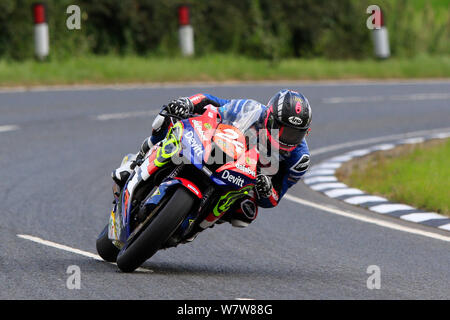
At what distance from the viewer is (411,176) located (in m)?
11.9

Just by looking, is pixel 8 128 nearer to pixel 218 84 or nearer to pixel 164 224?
pixel 218 84

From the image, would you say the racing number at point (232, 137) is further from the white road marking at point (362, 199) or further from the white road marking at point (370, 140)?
the white road marking at point (370, 140)

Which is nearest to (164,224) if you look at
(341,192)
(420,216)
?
(420,216)

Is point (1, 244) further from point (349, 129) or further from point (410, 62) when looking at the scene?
point (410, 62)

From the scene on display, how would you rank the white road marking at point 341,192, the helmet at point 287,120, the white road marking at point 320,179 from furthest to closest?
the white road marking at point 320,179, the white road marking at point 341,192, the helmet at point 287,120

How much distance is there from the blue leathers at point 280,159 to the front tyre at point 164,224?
83 centimetres

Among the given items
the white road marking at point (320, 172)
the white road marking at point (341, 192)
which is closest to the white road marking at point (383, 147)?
the white road marking at point (320, 172)

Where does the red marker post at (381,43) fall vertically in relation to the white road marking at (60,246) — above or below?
above

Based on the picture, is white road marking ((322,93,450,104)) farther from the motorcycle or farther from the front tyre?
the front tyre

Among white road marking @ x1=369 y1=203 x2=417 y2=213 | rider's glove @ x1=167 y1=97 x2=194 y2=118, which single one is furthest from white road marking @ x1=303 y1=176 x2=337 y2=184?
rider's glove @ x1=167 y1=97 x2=194 y2=118

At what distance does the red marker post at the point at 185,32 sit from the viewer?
2380 centimetres

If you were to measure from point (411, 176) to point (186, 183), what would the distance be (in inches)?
242

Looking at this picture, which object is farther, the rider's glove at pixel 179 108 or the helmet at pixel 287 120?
the rider's glove at pixel 179 108

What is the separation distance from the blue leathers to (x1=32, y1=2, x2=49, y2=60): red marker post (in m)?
14.3
